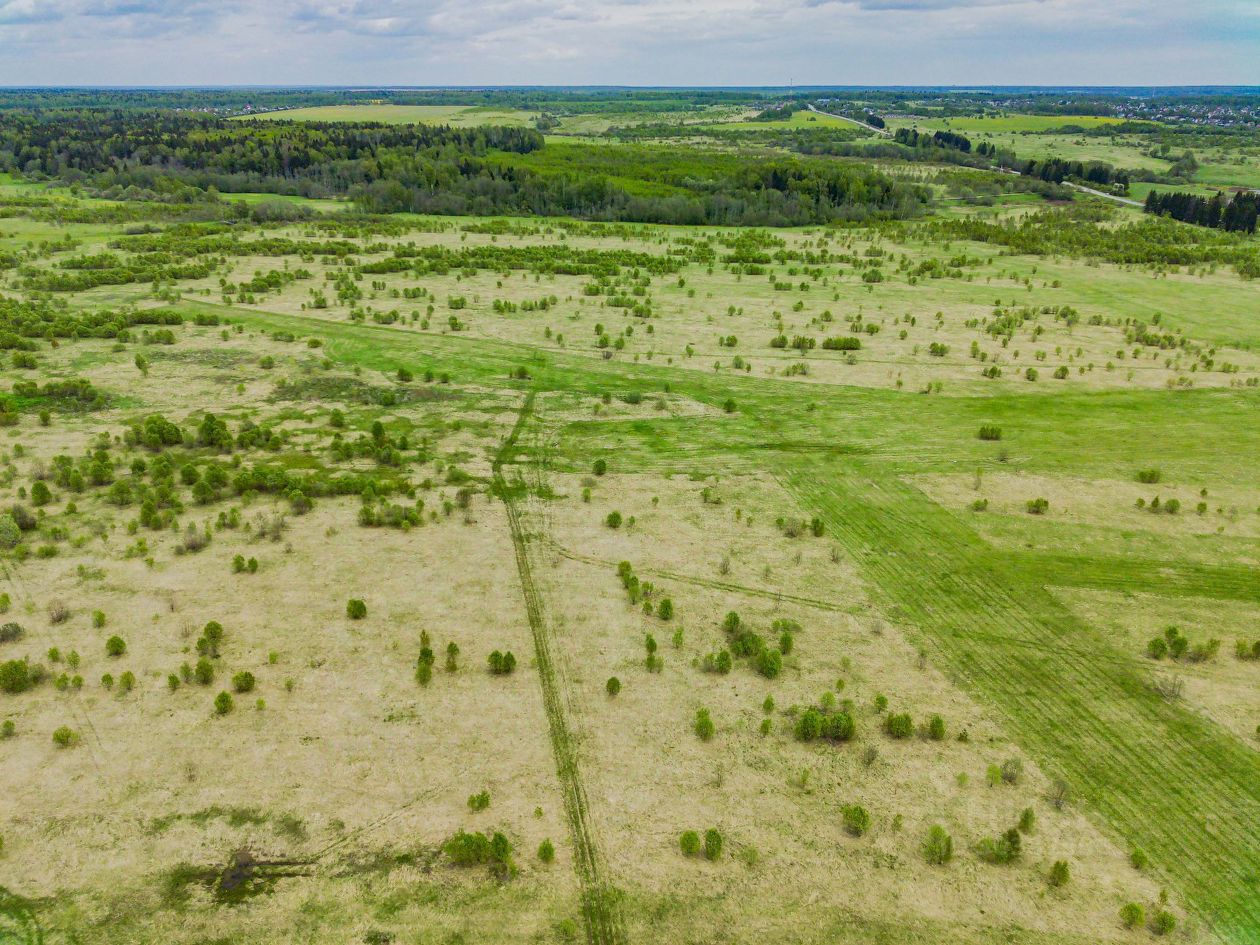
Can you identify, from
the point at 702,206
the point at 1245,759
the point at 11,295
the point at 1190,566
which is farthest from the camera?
the point at 702,206

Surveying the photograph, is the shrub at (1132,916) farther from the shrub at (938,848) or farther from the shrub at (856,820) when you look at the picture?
the shrub at (856,820)

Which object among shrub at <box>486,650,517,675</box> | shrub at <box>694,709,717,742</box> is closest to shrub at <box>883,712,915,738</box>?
shrub at <box>694,709,717,742</box>

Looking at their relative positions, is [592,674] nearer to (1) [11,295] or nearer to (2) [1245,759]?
(2) [1245,759]

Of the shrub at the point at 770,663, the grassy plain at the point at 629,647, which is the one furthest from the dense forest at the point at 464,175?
the shrub at the point at 770,663

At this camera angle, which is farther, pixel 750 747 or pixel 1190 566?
pixel 1190 566

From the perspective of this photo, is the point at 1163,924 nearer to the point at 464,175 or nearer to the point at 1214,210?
the point at 1214,210

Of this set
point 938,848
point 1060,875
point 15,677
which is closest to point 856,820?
point 938,848

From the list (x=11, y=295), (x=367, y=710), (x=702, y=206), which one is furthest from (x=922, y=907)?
(x=702, y=206)
